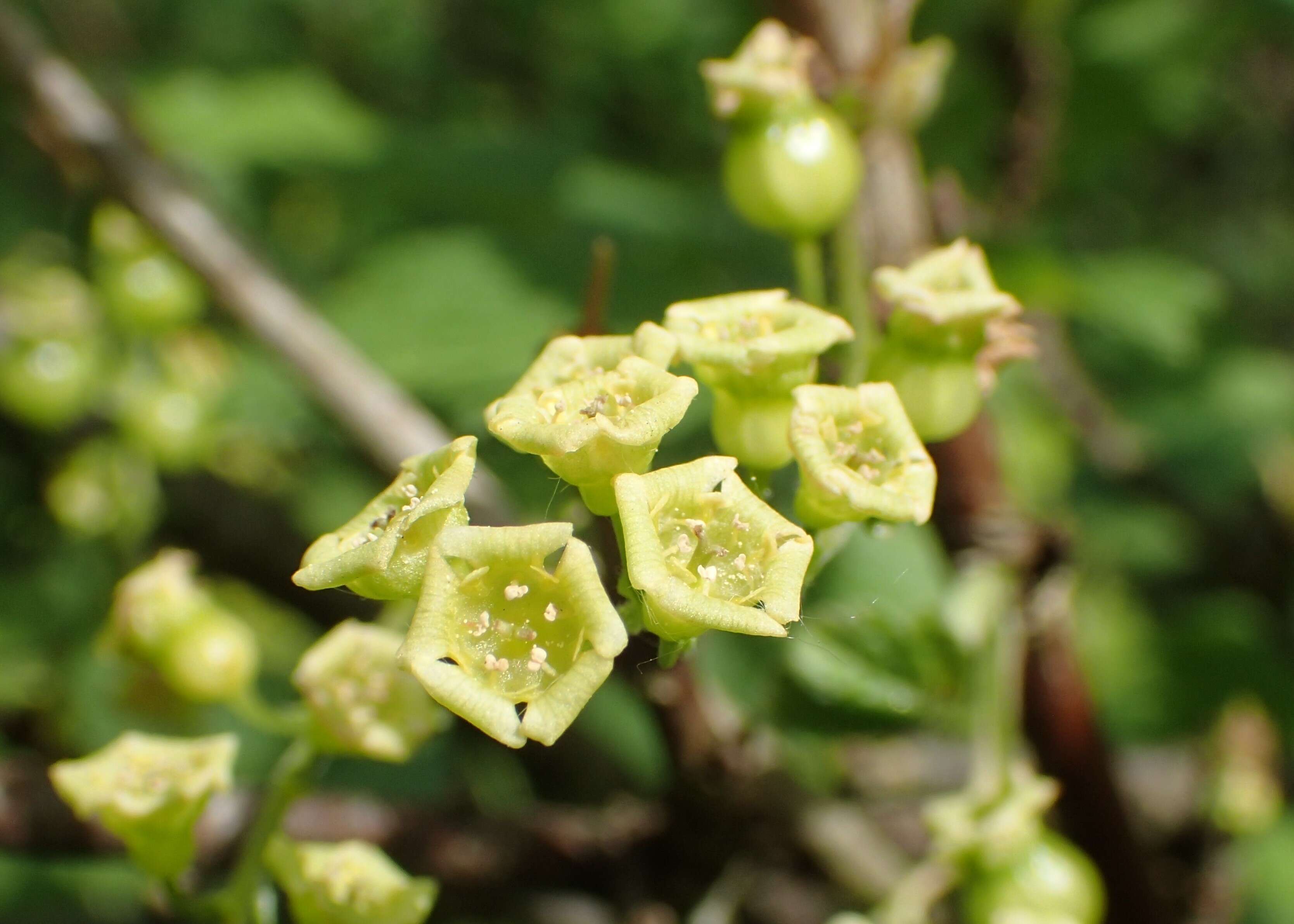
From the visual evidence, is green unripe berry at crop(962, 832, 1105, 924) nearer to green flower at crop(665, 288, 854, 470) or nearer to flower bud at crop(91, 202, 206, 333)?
green flower at crop(665, 288, 854, 470)

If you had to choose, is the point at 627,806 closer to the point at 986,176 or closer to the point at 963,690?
the point at 963,690

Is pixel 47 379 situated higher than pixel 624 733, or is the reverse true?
pixel 47 379

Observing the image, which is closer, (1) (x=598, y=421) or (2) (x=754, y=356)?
(1) (x=598, y=421)

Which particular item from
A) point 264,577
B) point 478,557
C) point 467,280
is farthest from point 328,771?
point 478,557

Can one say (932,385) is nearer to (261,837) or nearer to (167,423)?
(261,837)

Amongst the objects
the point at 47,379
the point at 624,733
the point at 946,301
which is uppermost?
the point at 946,301

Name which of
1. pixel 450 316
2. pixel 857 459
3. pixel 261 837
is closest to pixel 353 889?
pixel 261 837
